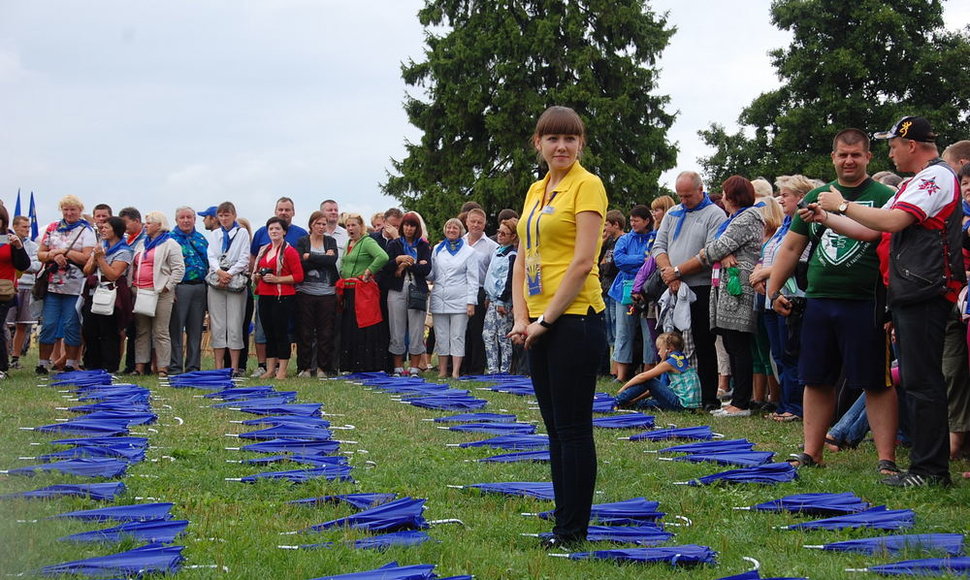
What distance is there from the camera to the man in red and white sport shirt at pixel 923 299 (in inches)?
232

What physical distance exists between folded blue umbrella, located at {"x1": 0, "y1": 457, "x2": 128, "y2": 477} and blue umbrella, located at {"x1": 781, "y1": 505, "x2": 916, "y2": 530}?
3.58m

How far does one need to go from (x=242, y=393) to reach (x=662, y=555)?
764 centimetres

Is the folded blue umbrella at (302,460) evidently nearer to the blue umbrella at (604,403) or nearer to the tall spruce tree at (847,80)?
the blue umbrella at (604,403)

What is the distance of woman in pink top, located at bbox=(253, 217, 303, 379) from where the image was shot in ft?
43.3

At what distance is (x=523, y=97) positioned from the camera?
40.7 m

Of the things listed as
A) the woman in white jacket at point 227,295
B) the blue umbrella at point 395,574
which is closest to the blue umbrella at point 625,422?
the blue umbrella at point 395,574

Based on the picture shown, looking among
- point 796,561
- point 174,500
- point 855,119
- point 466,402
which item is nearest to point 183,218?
point 466,402

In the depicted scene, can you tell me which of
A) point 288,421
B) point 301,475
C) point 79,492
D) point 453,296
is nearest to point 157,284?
point 453,296

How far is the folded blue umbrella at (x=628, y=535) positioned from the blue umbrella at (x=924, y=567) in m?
0.82

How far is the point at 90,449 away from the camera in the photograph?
22.5ft

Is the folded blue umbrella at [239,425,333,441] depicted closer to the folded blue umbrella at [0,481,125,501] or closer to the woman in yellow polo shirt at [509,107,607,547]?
the folded blue umbrella at [0,481,125,501]

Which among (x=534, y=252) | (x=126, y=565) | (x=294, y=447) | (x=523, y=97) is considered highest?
(x=523, y=97)

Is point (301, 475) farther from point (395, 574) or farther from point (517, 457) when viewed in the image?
point (395, 574)

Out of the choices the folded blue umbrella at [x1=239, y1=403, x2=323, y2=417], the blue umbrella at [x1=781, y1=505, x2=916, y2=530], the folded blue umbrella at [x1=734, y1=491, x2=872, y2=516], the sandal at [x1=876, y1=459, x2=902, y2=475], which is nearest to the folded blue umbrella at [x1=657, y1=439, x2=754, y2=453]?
the sandal at [x1=876, y1=459, x2=902, y2=475]
